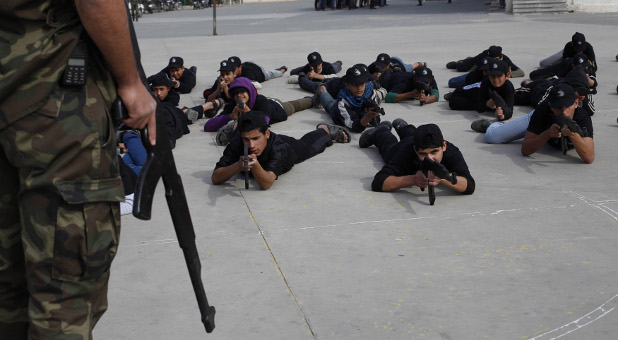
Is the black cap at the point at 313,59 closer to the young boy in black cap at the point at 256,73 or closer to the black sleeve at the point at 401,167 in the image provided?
the young boy in black cap at the point at 256,73

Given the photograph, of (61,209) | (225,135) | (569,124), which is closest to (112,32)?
(61,209)

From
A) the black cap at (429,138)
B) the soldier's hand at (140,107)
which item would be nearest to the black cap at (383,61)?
the black cap at (429,138)

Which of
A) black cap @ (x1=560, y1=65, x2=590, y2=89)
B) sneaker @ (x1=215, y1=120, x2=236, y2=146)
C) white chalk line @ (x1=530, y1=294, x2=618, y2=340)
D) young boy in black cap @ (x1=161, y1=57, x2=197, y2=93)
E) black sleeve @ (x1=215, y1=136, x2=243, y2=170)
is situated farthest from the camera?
young boy in black cap @ (x1=161, y1=57, x2=197, y2=93)

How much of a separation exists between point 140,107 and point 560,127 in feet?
13.9

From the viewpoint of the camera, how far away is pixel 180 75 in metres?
9.84

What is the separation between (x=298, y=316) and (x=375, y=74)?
20.6 feet

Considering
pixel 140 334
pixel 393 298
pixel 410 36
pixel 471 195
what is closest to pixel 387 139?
pixel 471 195

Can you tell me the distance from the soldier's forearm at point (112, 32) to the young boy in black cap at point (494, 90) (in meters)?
5.67

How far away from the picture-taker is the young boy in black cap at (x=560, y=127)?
18.0ft

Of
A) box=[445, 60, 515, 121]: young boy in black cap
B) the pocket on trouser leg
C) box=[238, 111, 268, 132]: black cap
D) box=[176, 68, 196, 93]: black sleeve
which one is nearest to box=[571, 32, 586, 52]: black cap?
box=[445, 60, 515, 121]: young boy in black cap

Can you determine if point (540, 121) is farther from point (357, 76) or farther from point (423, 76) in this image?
point (423, 76)

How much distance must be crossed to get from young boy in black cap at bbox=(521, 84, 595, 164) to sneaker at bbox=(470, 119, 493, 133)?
0.99 m

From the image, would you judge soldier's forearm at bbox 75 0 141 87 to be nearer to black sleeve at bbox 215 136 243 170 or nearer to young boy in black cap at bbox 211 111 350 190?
young boy in black cap at bbox 211 111 350 190

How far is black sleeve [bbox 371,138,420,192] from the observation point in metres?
5.11
